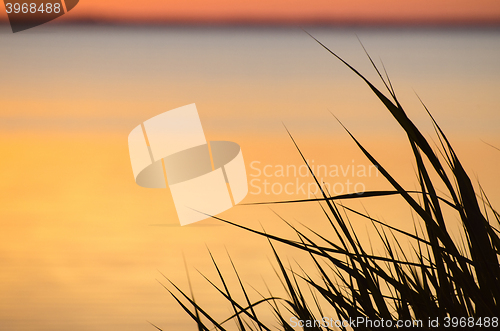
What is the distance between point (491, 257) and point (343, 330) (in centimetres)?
21

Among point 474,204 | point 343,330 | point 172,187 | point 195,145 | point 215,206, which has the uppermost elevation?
point 195,145

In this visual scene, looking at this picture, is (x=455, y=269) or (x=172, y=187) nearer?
(x=455, y=269)

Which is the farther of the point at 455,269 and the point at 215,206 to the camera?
the point at 215,206

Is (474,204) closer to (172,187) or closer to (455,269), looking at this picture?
(455,269)

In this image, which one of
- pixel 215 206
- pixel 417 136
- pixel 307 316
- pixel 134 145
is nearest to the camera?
pixel 417 136

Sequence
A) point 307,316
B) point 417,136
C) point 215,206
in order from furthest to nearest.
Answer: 1. point 215,206
2. point 307,316
3. point 417,136

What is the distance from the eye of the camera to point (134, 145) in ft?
8.91

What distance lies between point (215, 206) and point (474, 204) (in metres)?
2.24

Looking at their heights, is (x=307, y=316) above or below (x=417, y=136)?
below

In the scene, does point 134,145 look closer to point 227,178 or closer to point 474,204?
point 227,178

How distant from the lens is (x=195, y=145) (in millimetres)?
2857

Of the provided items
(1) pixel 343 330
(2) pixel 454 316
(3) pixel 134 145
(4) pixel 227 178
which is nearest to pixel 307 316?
(1) pixel 343 330

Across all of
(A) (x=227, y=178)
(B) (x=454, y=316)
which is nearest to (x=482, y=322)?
(B) (x=454, y=316)

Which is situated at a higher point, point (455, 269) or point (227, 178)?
point (227, 178)
